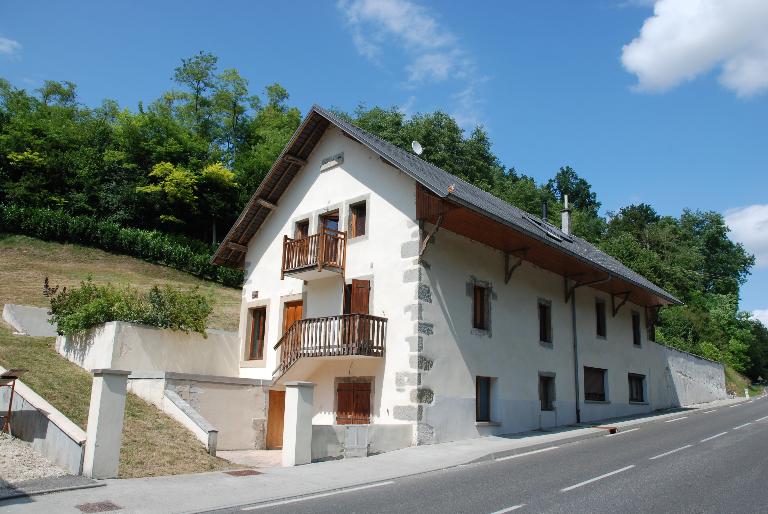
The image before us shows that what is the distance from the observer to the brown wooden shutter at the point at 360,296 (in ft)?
54.9

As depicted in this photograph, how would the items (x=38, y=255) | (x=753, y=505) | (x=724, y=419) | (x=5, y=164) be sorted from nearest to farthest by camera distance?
(x=753, y=505) → (x=724, y=419) → (x=38, y=255) → (x=5, y=164)

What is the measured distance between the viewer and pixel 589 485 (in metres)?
9.19

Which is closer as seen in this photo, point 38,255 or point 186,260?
point 38,255

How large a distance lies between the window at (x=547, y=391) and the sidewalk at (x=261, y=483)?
15.7 ft

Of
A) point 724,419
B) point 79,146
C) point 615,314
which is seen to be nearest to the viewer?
point 724,419

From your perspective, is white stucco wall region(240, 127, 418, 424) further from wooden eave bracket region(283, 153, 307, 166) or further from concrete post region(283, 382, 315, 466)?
concrete post region(283, 382, 315, 466)

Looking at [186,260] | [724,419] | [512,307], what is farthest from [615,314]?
[186,260]

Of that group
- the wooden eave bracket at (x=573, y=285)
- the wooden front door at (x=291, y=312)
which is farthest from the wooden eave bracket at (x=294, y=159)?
the wooden eave bracket at (x=573, y=285)

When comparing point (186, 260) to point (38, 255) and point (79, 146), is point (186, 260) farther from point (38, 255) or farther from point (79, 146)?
point (79, 146)

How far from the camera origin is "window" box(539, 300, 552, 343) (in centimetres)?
2031

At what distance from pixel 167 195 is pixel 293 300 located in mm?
28689

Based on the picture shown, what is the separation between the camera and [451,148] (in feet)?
150

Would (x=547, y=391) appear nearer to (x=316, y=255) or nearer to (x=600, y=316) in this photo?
(x=600, y=316)

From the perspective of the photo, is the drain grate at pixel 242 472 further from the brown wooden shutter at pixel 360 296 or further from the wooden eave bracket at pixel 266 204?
the wooden eave bracket at pixel 266 204
